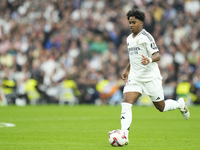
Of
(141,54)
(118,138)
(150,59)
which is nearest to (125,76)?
(141,54)

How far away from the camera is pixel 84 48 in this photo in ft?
74.6

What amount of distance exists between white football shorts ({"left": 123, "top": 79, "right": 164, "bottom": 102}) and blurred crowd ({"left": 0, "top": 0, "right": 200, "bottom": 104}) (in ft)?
41.3

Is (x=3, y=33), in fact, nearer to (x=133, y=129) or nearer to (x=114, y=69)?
(x=114, y=69)

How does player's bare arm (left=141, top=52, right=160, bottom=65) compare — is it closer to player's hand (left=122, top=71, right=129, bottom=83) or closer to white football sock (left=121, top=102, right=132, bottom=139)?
white football sock (left=121, top=102, right=132, bottom=139)

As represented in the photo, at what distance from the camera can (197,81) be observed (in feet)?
65.9

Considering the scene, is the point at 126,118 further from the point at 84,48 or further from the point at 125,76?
the point at 84,48

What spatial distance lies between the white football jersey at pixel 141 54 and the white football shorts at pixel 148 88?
8 cm

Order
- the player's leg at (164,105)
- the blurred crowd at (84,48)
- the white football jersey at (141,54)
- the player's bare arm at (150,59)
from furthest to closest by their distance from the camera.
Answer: the blurred crowd at (84,48)
the player's leg at (164,105)
the white football jersey at (141,54)
the player's bare arm at (150,59)

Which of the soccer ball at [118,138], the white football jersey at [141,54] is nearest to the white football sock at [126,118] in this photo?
the soccer ball at [118,138]

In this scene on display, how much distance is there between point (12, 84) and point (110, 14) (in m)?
7.37

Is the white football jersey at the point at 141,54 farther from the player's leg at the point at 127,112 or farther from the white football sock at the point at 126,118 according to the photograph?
the white football sock at the point at 126,118

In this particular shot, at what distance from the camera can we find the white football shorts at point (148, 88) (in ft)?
24.8

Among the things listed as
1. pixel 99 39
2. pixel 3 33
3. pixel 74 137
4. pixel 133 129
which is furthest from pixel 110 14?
pixel 74 137

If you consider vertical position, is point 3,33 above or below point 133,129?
above
